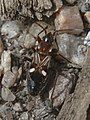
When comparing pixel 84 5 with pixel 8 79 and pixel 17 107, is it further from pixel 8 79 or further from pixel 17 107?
pixel 17 107

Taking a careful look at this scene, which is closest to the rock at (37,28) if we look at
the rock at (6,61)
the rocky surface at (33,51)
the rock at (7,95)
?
the rocky surface at (33,51)

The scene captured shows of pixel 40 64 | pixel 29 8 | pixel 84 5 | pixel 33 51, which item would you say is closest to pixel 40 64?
pixel 40 64

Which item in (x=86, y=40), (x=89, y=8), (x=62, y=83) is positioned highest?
(x=89, y=8)

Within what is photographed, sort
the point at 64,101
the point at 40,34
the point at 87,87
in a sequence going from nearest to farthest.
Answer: the point at 87,87, the point at 64,101, the point at 40,34

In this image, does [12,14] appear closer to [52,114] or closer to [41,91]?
[41,91]

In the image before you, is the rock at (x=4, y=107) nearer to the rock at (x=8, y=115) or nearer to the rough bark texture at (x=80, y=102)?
the rock at (x=8, y=115)

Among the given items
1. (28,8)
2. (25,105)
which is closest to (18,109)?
(25,105)
